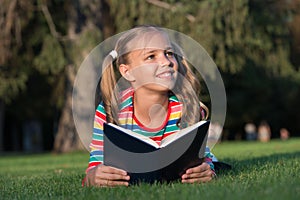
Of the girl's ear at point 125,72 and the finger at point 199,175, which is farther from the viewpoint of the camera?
the girl's ear at point 125,72

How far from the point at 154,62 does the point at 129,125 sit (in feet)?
1.77

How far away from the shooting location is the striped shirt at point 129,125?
473 centimetres

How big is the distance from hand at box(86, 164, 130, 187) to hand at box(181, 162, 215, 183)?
0.44 meters

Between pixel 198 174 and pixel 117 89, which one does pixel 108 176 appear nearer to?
pixel 198 174

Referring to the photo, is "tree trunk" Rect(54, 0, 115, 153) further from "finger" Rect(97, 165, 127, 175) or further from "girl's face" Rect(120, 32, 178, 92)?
"finger" Rect(97, 165, 127, 175)

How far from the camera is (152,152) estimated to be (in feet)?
13.9

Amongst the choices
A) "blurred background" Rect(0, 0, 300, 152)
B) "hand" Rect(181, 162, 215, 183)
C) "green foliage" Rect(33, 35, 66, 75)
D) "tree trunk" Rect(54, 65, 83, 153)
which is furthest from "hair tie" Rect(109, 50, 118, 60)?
"tree trunk" Rect(54, 65, 83, 153)

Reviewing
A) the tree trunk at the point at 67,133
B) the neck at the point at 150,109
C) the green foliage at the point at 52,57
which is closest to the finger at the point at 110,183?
the neck at the point at 150,109

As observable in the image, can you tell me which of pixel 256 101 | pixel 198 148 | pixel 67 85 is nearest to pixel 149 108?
pixel 198 148

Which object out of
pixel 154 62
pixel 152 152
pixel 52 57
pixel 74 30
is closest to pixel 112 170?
pixel 152 152

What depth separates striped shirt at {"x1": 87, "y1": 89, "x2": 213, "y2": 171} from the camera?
4730mm

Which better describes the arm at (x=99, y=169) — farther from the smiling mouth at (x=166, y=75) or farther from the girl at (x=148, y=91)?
the smiling mouth at (x=166, y=75)

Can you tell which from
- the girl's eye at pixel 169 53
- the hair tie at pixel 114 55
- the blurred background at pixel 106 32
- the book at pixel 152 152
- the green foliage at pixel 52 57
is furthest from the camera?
the green foliage at pixel 52 57

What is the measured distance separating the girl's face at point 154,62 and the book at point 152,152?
52 centimetres
